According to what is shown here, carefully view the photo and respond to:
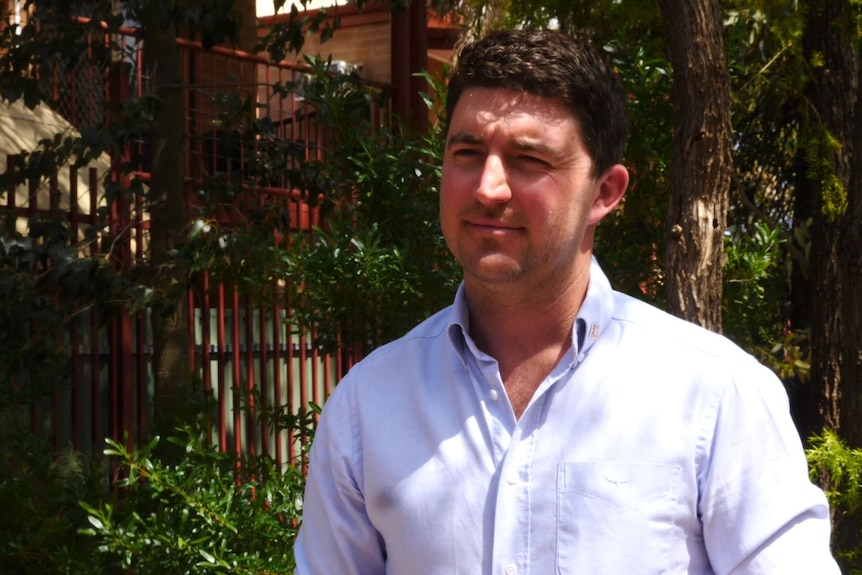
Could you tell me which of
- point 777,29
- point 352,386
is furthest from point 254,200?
point 352,386

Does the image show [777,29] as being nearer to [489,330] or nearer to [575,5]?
[575,5]

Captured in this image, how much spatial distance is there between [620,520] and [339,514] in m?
0.51

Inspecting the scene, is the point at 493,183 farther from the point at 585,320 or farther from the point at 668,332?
the point at 668,332

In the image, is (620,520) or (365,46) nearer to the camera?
(620,520)

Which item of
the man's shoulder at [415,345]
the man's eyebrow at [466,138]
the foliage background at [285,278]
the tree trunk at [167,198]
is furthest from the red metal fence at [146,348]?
the man's eyebrow at [466,138]

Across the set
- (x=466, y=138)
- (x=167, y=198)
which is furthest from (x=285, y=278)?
(x=466, y=138)

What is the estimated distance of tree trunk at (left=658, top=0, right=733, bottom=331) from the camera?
3.83 meters

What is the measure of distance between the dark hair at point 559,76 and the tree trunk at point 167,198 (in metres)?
3.36

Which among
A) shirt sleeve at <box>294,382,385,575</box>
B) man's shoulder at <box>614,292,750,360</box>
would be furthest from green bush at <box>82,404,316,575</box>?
man's shoulder at <box>614,292,750,360</box>

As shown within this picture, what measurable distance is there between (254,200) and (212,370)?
154 cm

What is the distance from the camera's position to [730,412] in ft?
5.97

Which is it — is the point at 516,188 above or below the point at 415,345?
above

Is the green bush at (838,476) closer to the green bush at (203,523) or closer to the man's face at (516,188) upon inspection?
the green bush at (203,523)

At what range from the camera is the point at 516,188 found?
1.93 meters
